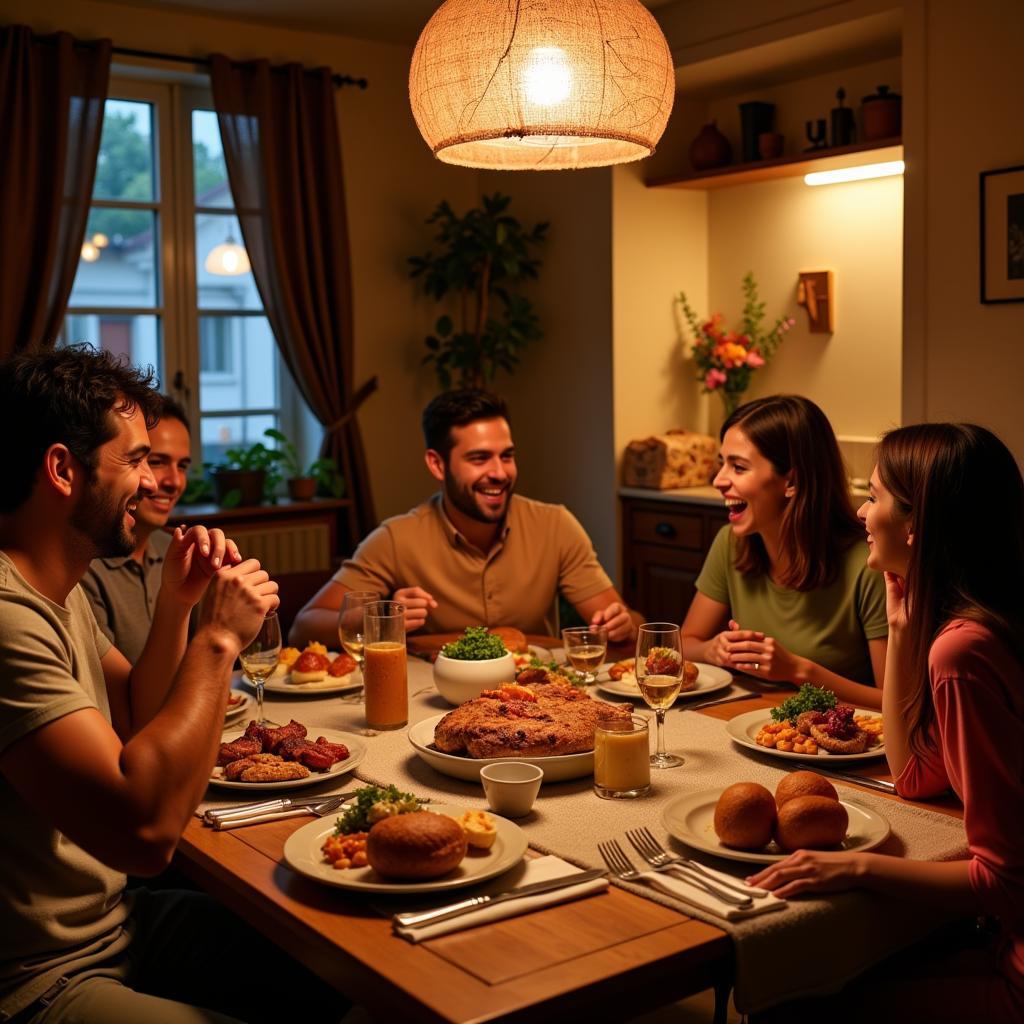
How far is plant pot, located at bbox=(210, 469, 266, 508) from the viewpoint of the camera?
4824mm

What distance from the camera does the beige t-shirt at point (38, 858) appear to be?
4.49 feet

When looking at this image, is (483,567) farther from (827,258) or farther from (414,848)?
(827,258)

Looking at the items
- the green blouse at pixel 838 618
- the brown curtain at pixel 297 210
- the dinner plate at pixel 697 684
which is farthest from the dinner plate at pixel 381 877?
the brown curtain at pixel 297 210

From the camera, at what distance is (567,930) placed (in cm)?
130

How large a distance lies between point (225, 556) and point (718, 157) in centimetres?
360

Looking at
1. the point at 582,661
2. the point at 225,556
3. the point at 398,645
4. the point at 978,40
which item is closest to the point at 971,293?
the point at 978,40

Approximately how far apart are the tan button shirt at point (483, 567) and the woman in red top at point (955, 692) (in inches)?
51.7

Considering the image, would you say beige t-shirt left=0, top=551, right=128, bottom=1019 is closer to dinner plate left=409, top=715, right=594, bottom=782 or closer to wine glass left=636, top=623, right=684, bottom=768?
dinner plate left=409, top=715, right=594, bottom=782

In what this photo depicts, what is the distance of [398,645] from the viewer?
6.85 feet

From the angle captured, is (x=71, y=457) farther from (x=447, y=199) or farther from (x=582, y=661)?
(x=447, y=199)

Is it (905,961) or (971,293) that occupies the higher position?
(971,293)

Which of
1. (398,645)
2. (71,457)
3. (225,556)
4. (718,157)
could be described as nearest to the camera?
(71,457)

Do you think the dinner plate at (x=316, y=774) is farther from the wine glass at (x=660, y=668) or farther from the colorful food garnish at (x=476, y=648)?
the wine glass at (x=660, y=668)

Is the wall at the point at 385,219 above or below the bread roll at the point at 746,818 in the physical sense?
above
